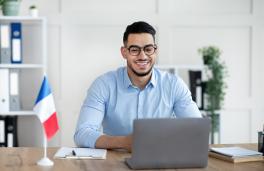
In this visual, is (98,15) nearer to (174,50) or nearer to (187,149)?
(174,50)

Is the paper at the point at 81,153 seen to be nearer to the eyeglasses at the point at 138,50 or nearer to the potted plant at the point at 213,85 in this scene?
the eyeglasses at the point at 138,50

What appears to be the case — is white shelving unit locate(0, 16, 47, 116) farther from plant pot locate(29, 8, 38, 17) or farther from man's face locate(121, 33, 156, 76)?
man's face locate(121, 33, 156, 76)

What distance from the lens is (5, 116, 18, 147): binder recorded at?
4.04 m

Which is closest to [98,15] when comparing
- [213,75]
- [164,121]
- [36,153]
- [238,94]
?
[213,75]

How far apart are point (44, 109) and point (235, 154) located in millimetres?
874

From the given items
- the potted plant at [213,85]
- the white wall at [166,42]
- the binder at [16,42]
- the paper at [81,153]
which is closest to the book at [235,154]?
the paper at [81,153]

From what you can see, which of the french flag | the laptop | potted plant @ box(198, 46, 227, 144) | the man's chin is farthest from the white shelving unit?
the laptop

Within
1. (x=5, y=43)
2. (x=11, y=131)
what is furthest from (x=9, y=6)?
(x=11, y=131)

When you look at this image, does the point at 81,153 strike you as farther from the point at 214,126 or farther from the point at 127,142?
the point at 214,126

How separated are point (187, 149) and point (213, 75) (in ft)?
7.71

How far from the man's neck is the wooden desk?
1.94 ft

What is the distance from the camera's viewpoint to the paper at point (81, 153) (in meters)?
2.08

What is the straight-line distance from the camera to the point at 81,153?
214 centimetres

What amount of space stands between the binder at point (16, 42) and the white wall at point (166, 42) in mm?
277
